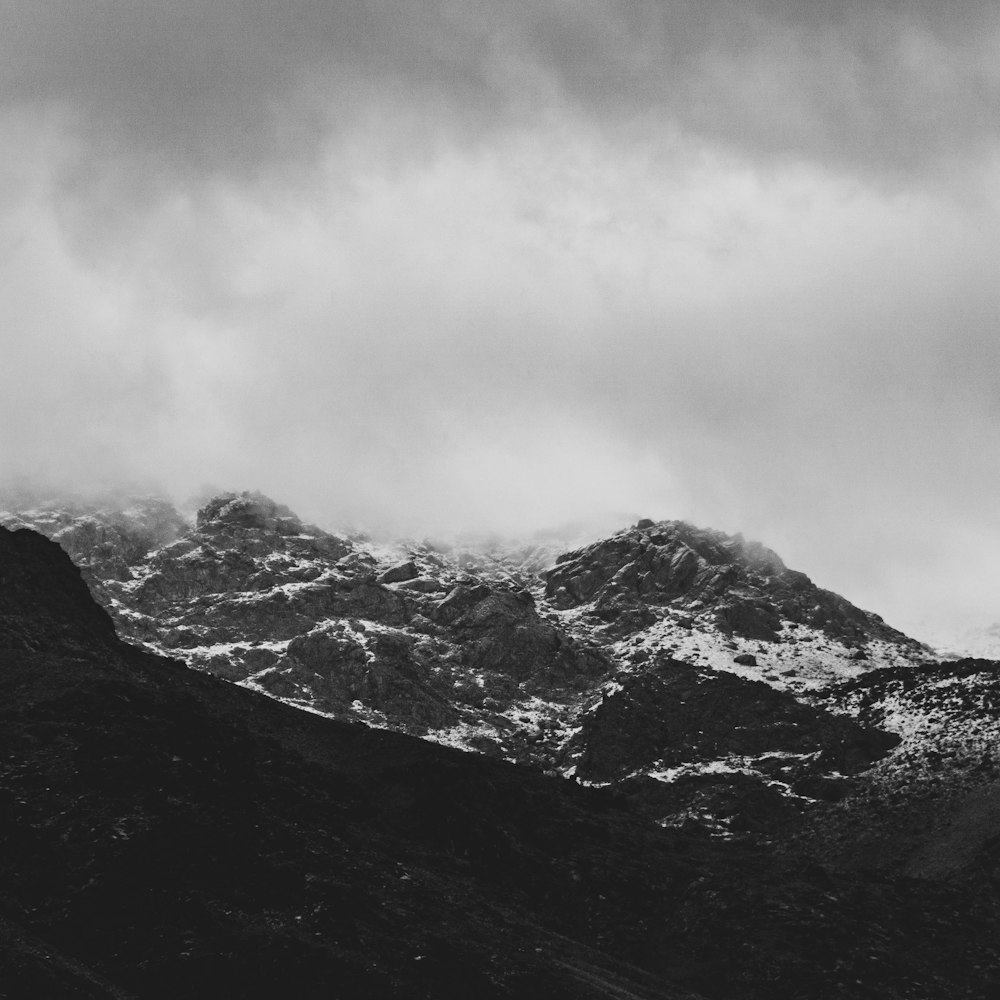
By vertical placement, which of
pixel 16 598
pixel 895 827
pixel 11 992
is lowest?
pixel 11 992

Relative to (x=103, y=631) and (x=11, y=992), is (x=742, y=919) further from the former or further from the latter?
(x=103, y=631)

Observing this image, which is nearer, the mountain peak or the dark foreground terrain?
the dark foreground terrain

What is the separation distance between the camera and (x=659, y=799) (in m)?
165

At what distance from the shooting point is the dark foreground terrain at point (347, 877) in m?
66.2

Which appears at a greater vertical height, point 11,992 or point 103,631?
point 103,631

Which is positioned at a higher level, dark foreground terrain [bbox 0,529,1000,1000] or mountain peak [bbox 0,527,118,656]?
mountain peak [bbox 0,527,118,656]

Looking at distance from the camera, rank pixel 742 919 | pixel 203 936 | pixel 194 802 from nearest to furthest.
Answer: pixel 203 936
pixel 194 802
pixel 742 919

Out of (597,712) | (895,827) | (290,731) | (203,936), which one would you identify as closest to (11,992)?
(203,936)

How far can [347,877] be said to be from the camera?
77625 millimetres

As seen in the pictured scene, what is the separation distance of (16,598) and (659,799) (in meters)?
76.6

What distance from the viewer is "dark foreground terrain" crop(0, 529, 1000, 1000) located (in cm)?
6619

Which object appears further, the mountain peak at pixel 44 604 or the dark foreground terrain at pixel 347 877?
the mountain peak at pixel 44 604

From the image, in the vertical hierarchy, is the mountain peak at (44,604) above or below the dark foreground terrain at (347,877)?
above

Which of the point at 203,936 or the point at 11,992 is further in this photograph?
the point at 203,936
